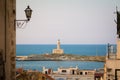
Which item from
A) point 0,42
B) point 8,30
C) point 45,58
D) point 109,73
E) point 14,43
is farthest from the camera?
point 45,58

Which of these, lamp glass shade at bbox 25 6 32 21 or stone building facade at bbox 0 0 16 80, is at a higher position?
lamp glass shade at bbox 25 6 32 21

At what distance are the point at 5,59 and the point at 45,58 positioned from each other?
167 metres

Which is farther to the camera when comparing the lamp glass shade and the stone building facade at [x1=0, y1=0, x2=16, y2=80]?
the lamp glass shade

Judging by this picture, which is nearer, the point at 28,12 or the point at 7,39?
the point at 7,39

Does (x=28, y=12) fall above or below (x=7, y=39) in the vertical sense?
above

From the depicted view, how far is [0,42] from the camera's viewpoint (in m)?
7.49

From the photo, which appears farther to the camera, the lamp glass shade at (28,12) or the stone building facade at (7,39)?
the lamp glass shade at (28,12)

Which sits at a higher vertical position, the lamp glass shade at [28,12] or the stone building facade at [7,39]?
the lamp glass shade at [28,12]

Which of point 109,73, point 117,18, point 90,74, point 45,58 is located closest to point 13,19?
point 117,18

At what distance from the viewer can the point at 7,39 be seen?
805cm

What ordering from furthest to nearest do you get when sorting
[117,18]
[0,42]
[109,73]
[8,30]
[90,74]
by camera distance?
[90,74], [109,73], [117,18], [8,30], [0,42]

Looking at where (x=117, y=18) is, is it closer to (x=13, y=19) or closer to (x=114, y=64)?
(x=114, y=64)

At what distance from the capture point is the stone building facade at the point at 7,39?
7.59 metres

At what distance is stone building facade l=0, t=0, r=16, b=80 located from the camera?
7586 millimetres
